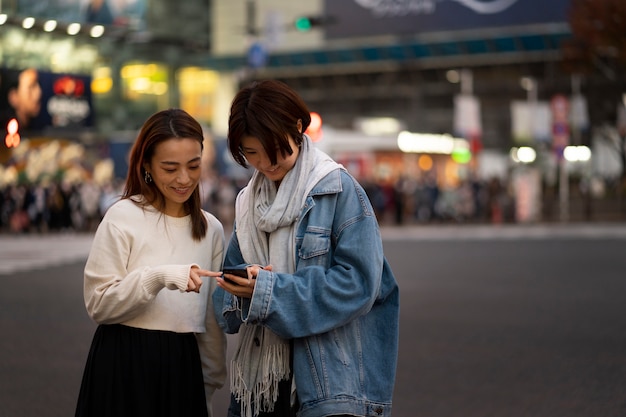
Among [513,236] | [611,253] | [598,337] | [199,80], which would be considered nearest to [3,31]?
[199,80]

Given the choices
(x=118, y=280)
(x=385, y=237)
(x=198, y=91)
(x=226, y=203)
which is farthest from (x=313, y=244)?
(x=198, y=91)

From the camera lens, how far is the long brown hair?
3510 mm

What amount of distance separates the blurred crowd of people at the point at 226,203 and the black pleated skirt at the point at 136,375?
2664 cm

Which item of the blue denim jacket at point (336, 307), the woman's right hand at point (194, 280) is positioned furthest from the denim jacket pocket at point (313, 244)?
the woman's right hand at point (194, 280)

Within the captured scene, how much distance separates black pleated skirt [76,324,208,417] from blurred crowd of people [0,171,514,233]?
26643 millimetres

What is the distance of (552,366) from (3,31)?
42.9m

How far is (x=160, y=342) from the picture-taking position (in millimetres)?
3488

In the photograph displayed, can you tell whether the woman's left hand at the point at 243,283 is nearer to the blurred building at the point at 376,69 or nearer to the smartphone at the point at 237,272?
the smartphone at the point at 237,272

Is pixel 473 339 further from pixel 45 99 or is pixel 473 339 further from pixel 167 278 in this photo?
pixel 45 99

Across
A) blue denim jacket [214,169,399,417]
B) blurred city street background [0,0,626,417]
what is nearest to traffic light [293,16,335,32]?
blurred city street background [0,0,626,417]

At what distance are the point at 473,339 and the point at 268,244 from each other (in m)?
7.01

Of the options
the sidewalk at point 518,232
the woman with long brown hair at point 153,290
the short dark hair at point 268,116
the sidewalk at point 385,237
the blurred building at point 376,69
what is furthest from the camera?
the blurred building at point 376,69

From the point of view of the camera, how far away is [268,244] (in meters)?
3.26

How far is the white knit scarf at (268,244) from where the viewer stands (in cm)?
317
